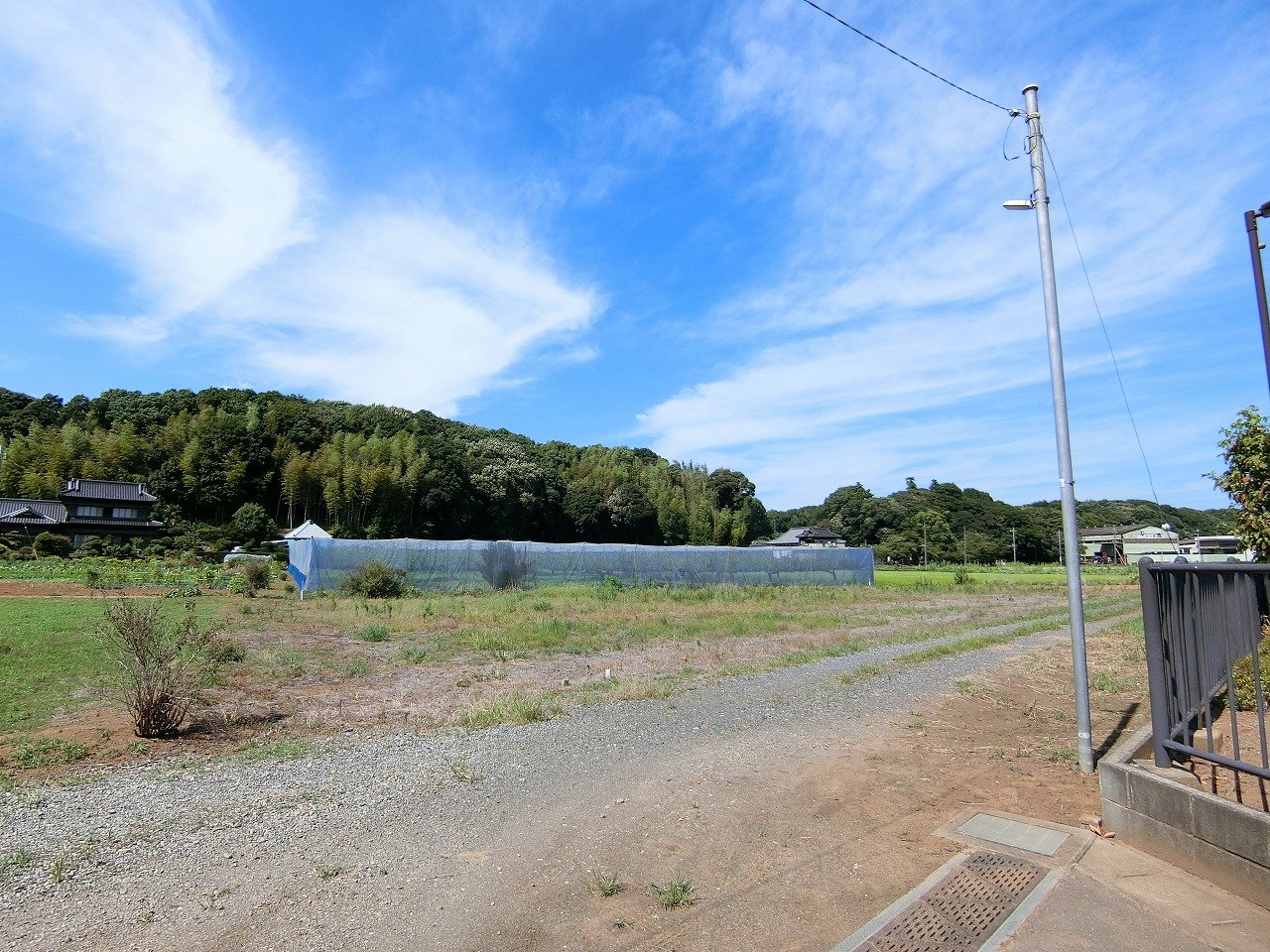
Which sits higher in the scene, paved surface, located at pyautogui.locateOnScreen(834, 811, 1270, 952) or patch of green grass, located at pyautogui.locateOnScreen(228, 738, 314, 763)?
paved surface, located at pyautogui.locateOnScreen(834, 811, 1270, 952)

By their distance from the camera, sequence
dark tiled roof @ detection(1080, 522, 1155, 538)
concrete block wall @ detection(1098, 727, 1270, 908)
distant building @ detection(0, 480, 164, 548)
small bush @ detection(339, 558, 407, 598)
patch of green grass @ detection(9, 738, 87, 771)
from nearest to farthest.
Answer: concrete block wall @ detection(1098, 727, 1270, 908), patch of green grass @ detection(9, 738, 87, 771), small bush @ detection(339, 558, 407, 598), distant building @ detection(0, 480, 164, 548), dark tiled roof @ detection(1080, 522, 1155, 538)

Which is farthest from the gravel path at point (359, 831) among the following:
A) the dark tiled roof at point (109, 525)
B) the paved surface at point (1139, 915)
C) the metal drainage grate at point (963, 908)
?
the dark tiled roof at point (109, 525)

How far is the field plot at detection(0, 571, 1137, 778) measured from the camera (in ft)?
21.6

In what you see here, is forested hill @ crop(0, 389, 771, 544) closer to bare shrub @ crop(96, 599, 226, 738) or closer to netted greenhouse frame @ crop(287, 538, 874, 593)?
netted greenhouse frame @ crop(287, 538, 874, 593)

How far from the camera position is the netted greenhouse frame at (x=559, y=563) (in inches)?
899

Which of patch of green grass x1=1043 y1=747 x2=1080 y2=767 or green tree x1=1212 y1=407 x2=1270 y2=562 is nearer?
patch of green grass x1=1043 y1=747 x2=1080 y2=767

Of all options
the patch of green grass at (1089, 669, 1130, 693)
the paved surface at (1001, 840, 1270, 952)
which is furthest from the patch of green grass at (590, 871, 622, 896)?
the patch of green grass at (1089, 669, 1130, 693)

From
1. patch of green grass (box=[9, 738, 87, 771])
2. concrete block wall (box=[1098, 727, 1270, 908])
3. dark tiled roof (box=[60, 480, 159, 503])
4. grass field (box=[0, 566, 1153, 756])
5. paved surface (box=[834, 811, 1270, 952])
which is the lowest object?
grass field (box=[0, 566, 1153, 756])

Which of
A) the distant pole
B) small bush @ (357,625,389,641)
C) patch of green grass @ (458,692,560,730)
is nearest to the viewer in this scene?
the distant pole

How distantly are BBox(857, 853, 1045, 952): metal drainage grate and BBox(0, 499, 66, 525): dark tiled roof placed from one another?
58585mm

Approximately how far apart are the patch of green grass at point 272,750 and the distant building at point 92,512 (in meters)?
48.4

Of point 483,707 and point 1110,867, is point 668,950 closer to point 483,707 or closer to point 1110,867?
point 1110,867

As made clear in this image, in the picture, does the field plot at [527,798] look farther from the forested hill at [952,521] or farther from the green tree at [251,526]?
the forested hill at [952,521]

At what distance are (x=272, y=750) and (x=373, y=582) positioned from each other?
16.7 m
